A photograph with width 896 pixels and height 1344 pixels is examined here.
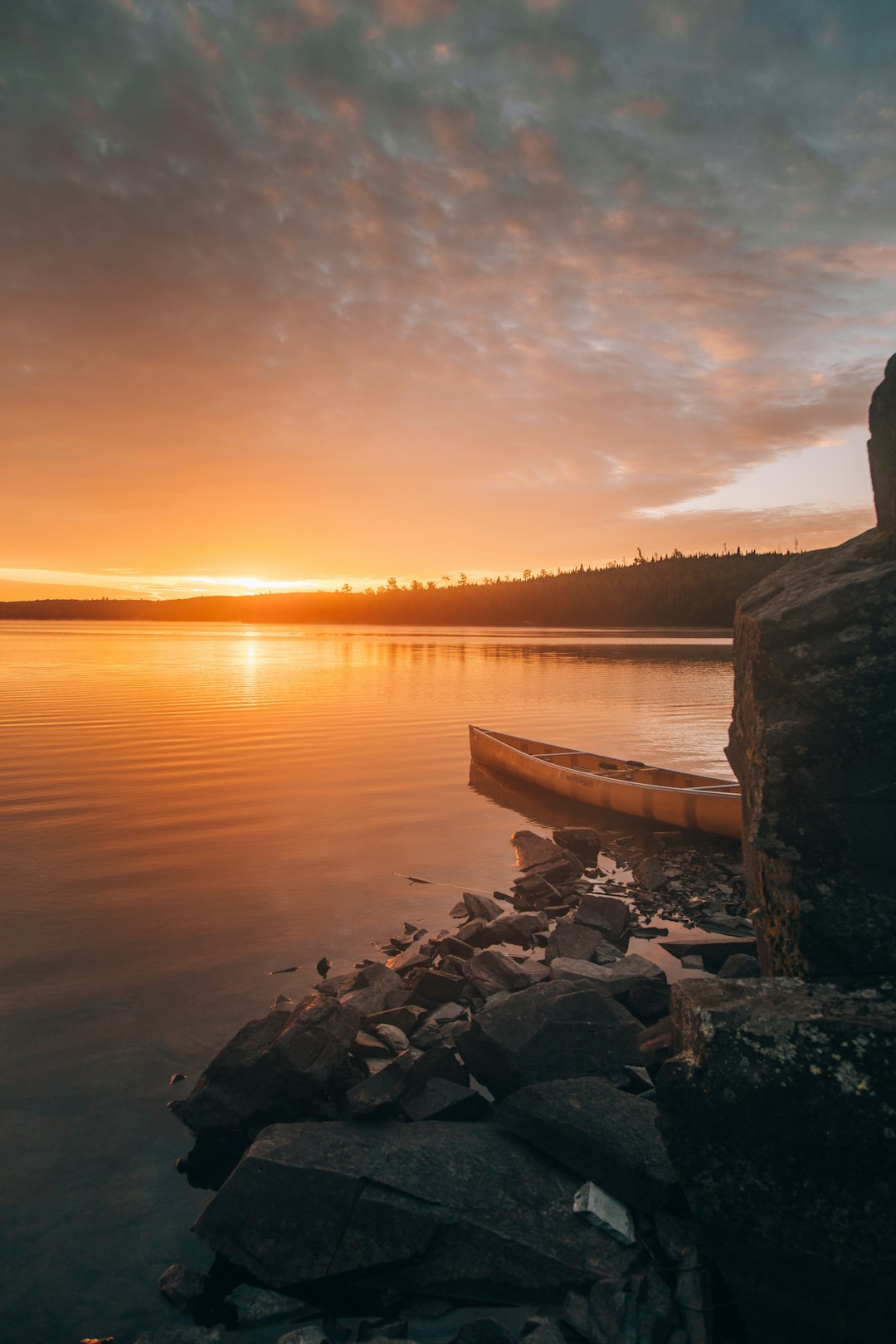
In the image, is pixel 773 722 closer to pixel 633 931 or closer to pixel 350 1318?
pixel 350 1318

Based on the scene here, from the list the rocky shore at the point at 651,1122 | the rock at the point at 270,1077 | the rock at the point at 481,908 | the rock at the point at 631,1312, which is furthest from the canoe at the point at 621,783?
the rock at the point at 631,1312

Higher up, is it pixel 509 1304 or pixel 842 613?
pixel 842 613

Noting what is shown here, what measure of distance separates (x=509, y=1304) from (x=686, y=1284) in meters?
0.92

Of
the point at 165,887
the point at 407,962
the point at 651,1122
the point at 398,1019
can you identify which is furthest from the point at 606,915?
the point at 165,887

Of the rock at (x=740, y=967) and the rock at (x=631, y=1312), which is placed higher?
the rock at (x=740, y=967)

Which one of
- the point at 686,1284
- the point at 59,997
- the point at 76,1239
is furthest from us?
the point at 59,997

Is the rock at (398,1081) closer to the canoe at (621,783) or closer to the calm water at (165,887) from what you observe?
the calm water at (165,887)

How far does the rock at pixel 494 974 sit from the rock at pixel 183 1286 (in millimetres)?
3216

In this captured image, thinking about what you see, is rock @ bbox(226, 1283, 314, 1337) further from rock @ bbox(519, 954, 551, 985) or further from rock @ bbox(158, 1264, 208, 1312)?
rock @ bbox(519, 954, 551, 985)

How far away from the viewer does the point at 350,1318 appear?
3.89 m

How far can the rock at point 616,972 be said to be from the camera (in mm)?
6758

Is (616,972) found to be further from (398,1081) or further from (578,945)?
(398,1081)

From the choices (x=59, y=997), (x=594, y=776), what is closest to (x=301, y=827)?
(x=594, y=776)

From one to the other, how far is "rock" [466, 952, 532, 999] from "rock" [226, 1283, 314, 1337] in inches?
122
